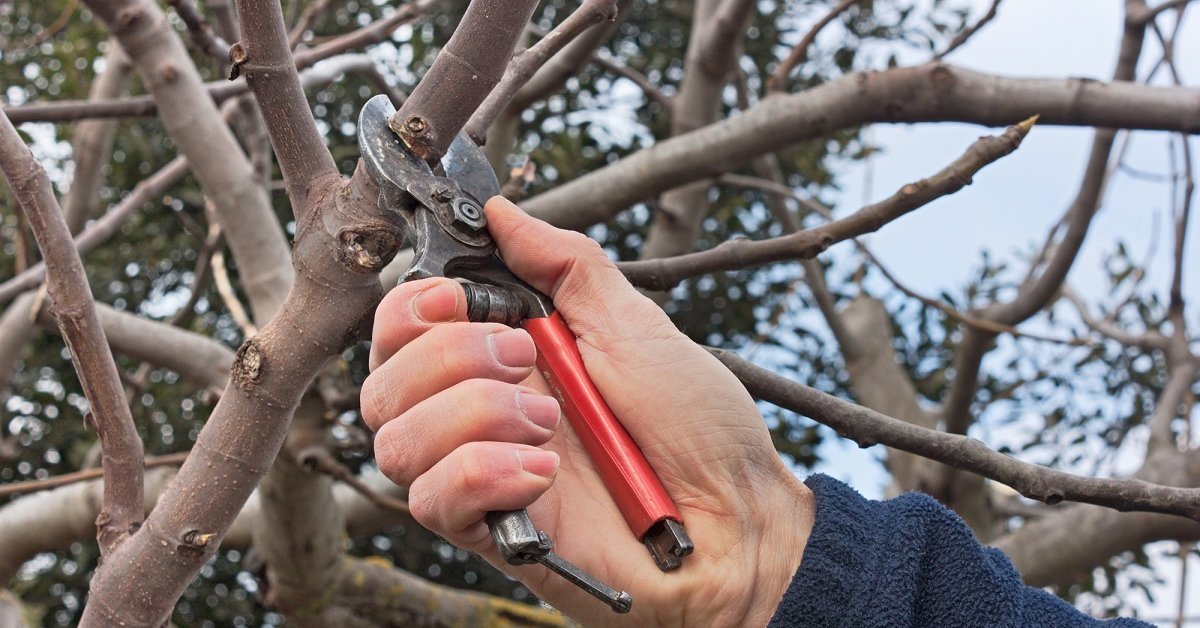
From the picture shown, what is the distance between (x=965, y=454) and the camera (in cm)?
124

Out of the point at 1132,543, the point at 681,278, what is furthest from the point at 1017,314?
the point at 681,278

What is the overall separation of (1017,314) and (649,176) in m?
1.44

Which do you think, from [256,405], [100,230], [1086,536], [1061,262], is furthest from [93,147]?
[1086,536]

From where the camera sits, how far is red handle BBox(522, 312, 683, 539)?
45.9 inches

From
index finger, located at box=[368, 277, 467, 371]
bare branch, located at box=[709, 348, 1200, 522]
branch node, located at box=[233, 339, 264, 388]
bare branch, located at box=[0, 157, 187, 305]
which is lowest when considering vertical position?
bare branch, located at box=[0, 157, 187, 305]

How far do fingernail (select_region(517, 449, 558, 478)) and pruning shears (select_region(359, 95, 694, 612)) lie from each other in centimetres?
17

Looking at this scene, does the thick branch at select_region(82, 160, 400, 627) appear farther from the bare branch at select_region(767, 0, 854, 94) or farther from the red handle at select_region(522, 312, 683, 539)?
the bare branch at select_region(767, 0, 854, 94)

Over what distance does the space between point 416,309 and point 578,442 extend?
12.6 inches

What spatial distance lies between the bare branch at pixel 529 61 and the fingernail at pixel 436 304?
12.4 inches

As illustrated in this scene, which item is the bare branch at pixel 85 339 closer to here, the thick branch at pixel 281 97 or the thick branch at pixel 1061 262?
the thick branch at pixel 281 97

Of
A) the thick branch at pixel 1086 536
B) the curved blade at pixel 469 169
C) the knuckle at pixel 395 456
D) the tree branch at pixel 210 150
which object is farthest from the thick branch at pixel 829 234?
the thick branch at pixel 1086 536

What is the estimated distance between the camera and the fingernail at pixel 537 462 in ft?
3.34

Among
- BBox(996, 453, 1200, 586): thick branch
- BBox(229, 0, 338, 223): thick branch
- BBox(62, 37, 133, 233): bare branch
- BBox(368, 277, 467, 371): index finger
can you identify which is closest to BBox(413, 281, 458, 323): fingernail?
BBox(368, 277, 467, 371): index finger

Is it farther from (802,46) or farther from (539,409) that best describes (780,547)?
(802,46)
